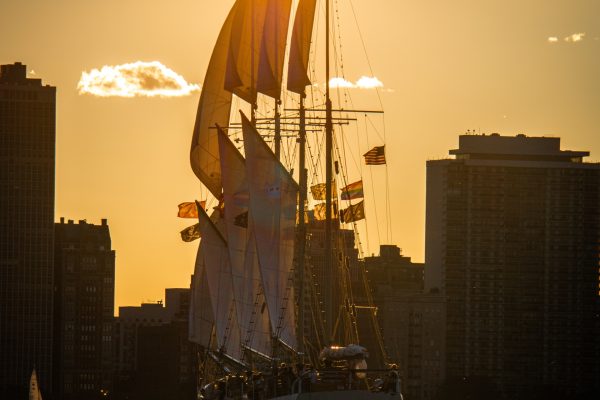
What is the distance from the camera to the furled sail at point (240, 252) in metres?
178

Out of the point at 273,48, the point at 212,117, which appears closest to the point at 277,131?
the point at 212,117

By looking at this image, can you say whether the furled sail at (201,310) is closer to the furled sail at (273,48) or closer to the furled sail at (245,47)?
the furled sail at (245,47)

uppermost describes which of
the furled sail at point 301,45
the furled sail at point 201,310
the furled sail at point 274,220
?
the furled sail at point 301,45

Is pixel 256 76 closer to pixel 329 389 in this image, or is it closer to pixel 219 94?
pixel 219 94

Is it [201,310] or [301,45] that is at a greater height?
[301,45]

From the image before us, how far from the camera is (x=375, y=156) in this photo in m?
182

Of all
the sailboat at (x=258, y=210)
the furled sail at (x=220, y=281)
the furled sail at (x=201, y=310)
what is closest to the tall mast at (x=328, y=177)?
the sailboat at (x=258, y=210)

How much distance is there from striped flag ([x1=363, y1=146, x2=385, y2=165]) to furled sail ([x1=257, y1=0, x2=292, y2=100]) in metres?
9.34

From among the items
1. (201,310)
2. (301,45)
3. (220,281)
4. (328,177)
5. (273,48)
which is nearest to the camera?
(301,45)

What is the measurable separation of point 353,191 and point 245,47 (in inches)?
452

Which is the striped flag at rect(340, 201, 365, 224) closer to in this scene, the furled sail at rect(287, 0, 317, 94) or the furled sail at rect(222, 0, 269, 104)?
the furled sail at rect(222, 0, 269, 104)

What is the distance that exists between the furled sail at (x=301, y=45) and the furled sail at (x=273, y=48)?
8.57ft

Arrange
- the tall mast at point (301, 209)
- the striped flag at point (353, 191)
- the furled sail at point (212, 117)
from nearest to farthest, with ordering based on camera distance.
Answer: the tall mast at point (301, 209) → the striped flag at point (353, 191) → the furled sail at point (212, 117)

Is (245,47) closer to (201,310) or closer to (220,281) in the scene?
(220,281)
